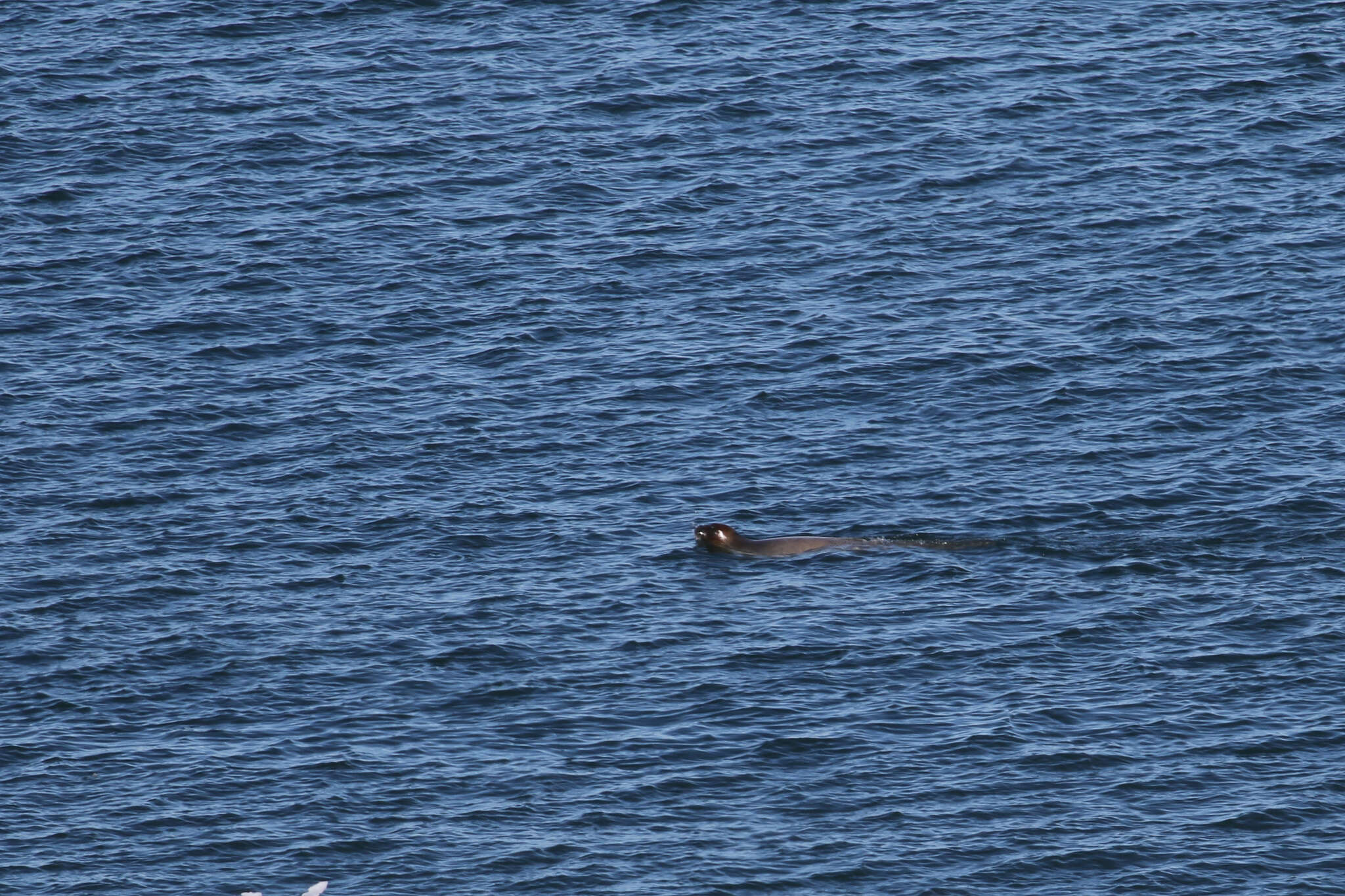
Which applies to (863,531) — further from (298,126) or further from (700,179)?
(298,126)

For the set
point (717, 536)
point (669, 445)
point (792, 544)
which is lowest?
point (792, 544)

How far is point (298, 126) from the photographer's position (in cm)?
7406

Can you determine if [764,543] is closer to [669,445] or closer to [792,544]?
[792,544]

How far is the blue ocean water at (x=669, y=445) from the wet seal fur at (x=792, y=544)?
0.33 meters

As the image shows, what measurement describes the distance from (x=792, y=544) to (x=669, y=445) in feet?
20.4

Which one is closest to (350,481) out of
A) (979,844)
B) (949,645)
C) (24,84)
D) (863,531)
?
(863,531)

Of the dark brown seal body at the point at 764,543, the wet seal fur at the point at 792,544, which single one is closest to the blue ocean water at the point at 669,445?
the wet seal fur at the point at 792,544

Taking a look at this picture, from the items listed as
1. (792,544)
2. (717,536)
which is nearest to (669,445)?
(717,536)

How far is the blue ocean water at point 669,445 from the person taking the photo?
41.4 metres

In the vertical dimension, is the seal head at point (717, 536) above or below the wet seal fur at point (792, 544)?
above

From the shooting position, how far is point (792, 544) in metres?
51.0

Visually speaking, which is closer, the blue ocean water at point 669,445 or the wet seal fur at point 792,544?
the blue ocean water at point 669,445

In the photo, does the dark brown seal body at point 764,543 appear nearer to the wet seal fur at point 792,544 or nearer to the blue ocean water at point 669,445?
the wet seal fur at point 792,544

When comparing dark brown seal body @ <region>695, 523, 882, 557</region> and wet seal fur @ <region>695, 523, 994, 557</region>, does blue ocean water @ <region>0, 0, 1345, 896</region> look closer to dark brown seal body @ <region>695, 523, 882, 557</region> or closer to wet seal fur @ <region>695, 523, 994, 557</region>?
wet seal fur @ <region>695, 523, 994, 557</region>
